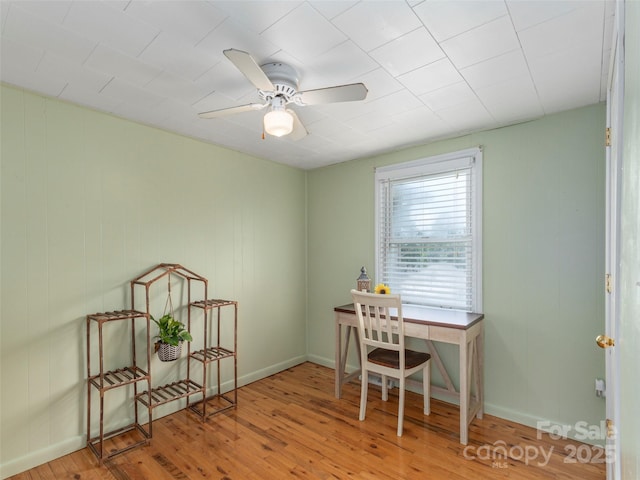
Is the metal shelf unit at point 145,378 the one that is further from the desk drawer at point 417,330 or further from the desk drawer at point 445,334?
the desk drawer at point 445,334

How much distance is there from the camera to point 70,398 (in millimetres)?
2336

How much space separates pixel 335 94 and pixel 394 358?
6.74 feet

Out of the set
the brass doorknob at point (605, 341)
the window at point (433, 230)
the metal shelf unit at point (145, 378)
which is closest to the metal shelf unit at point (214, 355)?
the metal shelf unit at point (145, 378)

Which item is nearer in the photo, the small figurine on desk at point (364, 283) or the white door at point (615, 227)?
the white door at point (615, 227)

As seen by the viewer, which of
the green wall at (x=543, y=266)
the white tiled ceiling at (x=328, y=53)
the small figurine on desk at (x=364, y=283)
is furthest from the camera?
the small figurine on desk at (x=364, y=283)

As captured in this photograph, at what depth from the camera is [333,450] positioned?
233cm

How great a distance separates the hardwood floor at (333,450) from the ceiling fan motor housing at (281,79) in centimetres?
228

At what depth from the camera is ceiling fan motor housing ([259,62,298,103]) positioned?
1824 millimetres

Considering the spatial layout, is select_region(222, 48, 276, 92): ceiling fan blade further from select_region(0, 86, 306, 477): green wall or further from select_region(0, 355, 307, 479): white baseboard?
select_region(0, 355, 307, 479): white baseboard

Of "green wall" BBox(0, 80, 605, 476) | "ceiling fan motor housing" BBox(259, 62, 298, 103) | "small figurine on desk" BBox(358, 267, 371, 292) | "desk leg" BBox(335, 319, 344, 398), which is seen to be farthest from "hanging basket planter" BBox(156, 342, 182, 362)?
"ceiling fan motor housing" BBox(259, 62, 298, 103)

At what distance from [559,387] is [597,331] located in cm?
50

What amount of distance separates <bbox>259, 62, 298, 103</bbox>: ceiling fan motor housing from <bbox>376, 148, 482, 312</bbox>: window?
174 cm

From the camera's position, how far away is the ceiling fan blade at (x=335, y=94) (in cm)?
167

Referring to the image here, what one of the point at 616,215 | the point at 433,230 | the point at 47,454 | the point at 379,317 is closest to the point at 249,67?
the point at 616,215
